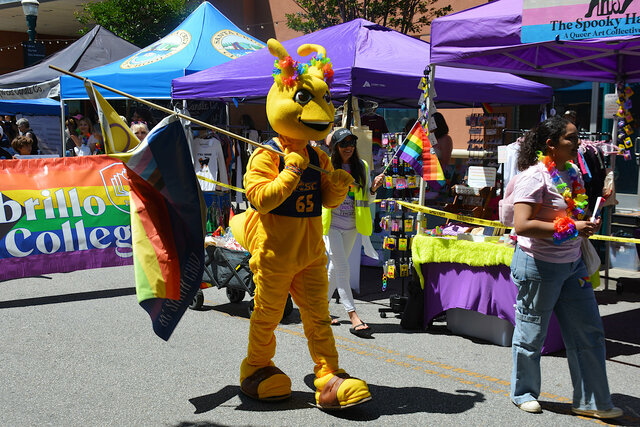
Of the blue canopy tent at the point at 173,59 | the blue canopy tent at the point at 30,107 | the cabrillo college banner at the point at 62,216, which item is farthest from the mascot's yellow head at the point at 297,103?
the blue canopy tent at the point at 30,107

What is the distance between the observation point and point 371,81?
793 centimetres

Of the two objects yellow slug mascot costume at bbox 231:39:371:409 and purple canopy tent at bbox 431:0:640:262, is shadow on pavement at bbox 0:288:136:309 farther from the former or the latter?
purple canopy tent at bbox 431:0:640:262

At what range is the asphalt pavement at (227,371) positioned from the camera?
14.6 ft

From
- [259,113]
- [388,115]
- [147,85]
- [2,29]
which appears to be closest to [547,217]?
[147,85]

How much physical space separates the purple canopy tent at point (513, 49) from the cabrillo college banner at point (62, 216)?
429 centimetres

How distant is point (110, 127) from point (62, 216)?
4.01 meters

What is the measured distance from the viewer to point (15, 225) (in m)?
7.64

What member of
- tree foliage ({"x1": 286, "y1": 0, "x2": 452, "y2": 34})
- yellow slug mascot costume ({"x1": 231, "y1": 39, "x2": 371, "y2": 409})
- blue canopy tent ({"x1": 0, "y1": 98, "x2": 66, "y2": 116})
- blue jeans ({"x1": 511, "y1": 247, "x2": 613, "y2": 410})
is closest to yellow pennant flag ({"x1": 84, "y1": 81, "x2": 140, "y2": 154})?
yellow slug mascot costume ({"x1": 231, "y1": 39, "x2": 371, "y2": 409})

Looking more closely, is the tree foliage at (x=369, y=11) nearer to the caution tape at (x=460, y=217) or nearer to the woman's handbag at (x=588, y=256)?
the caution tape at (x=460, y=217)

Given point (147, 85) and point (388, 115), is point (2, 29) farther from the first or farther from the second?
point (147, 85)

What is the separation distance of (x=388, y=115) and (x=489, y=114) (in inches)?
392

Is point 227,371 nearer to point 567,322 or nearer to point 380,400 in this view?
point 380,400

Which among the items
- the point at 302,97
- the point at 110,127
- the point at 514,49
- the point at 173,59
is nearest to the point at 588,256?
the point at 302,97

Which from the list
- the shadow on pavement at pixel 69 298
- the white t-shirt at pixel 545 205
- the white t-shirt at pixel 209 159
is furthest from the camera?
the white t-shirt at pixel 209 159
